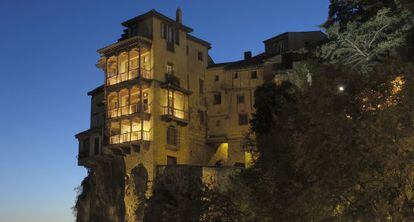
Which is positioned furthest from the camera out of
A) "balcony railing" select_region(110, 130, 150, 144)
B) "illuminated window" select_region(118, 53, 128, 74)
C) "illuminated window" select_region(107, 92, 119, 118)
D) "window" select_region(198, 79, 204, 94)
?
"window" select_region(198, 79, 204, 94)

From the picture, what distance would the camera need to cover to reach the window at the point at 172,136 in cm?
6481

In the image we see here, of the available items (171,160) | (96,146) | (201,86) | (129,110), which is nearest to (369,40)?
(171,160)

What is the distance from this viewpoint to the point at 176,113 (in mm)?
66312

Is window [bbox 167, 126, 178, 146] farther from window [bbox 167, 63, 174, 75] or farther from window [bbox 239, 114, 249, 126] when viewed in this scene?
window [bbox 239, 114, 249, 126]

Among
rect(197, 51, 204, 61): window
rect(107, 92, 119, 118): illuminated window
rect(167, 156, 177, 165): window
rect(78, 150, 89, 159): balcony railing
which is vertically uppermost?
rect(197, 51, 204, 61): window

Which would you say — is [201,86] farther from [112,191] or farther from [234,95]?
[112,191]

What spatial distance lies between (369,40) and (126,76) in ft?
106

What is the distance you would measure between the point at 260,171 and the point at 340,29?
1588 centimetres

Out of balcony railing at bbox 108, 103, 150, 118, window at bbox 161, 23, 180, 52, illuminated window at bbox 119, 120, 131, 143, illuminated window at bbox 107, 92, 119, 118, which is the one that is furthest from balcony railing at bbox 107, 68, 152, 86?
illuminated window at bbox 119, 120, 131, 143

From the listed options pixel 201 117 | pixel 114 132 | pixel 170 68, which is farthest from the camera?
pixel 201 117

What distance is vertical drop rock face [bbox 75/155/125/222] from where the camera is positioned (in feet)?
213

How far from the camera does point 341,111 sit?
2827 centimetres

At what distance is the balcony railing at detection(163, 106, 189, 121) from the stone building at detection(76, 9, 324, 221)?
0.12m

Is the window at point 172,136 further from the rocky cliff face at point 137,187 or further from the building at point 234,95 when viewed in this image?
the building at point 234,95
